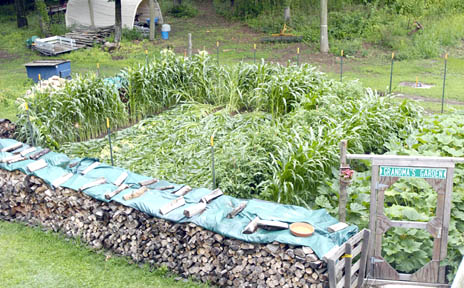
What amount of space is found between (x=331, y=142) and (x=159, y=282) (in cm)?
321

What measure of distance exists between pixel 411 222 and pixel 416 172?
21.9 inches

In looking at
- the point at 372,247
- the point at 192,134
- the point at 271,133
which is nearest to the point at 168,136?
the point at 192,134

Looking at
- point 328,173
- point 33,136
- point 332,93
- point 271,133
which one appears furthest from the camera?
point 332,93

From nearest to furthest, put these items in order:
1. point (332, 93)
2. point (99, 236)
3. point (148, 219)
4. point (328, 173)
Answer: point (148, 219) < point (99, 236) < point (328, 173) < point (332, 93)

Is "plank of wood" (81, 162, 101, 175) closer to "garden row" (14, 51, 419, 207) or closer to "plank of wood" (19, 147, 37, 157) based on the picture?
"garden row" (14, 51, 419, 207)

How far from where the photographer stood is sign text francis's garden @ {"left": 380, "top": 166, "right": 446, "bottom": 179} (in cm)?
518

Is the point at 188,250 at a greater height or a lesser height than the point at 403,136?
lesser

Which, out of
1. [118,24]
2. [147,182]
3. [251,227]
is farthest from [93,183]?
[118,24]

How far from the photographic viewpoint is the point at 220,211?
5.74 meters

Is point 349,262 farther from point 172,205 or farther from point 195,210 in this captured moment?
point 172,205

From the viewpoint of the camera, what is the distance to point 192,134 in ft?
28.9

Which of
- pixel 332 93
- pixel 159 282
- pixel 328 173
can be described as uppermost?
pixel 332 93

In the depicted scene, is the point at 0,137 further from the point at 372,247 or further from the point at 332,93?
the point at 372,247

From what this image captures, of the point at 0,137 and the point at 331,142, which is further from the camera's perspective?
the point at 0,137
